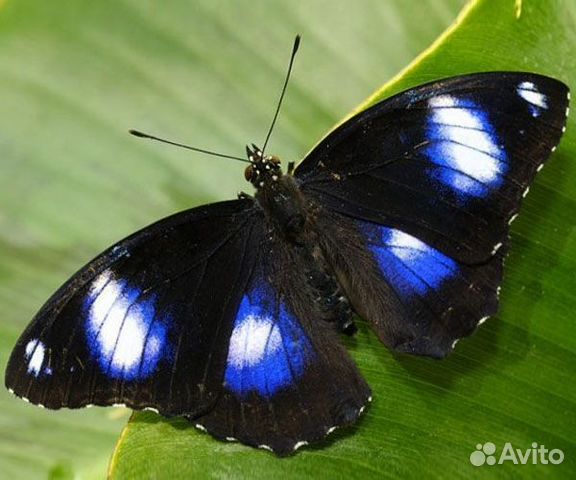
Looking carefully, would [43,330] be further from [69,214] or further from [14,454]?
[14,454]

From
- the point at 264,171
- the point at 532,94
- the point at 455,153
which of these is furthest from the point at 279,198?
the point at 532,94

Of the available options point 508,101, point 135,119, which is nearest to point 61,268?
point 135,119

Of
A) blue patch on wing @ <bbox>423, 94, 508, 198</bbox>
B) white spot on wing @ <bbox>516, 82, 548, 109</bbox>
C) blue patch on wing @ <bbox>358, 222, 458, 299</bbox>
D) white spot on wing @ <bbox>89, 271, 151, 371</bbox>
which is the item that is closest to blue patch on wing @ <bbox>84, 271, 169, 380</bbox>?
white spot on wing @ <bbox>89, 271, 151, 371</bbox>

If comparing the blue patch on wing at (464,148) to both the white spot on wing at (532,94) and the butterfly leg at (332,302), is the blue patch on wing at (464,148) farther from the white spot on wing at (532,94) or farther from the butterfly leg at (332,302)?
the butterfly leg at (332,302)

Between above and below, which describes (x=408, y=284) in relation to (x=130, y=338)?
above

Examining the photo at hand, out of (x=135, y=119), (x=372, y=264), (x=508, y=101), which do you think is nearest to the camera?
(x=508, y=101)

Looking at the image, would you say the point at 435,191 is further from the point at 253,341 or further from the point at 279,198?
the point at 253,341

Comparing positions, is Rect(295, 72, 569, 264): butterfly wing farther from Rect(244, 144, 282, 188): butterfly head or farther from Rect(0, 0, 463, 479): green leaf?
Rect(0, 0, 463, 479): green leaf
